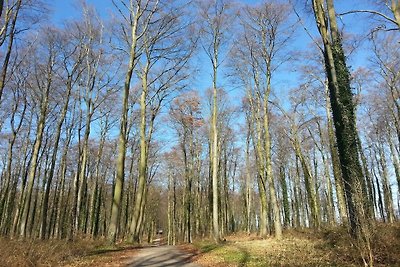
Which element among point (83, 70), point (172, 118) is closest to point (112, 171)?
point (172, 118)

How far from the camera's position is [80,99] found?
23656 millimetres

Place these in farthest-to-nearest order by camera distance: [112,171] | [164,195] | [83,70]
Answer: [164,195] → [112,171] → [83,70]

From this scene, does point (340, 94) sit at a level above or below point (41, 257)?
above

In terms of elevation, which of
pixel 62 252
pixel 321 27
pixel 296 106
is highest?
pixel 296 106

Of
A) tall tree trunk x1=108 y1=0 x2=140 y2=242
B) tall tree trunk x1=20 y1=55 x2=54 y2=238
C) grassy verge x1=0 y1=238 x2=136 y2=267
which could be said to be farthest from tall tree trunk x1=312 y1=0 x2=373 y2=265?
tall tree trunk x1=20 y1=55 x2=54 y2=238

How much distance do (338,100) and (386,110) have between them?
21728mm

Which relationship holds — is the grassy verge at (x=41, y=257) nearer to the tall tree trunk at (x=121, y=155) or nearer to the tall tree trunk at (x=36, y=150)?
the tall tree trunk at (x=121, y=155)

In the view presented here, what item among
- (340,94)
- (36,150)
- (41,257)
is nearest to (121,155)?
(36,150)

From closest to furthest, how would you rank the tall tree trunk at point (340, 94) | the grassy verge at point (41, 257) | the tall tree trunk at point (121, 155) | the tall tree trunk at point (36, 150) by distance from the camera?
1. the grassy verge at point (41, 257)
2. the tall tree trunk at point (340, 94)
3. the tall tree trunk at point (121, 155)
4. the tall tree trunk at point (36, 150)

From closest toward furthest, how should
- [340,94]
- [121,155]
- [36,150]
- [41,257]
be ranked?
1. [41,257]
2. [340,94]
3. [121,155]
4. [36,150]

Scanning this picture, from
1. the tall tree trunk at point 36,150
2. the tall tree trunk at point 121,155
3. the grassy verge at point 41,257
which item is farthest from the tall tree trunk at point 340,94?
the tall tree trunk at point 36,150

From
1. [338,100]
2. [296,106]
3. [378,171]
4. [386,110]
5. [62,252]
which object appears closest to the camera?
[62,252]

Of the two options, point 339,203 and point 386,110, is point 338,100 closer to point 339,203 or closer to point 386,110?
point 339,203

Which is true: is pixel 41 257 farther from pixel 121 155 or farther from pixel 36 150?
pixel 36 150
